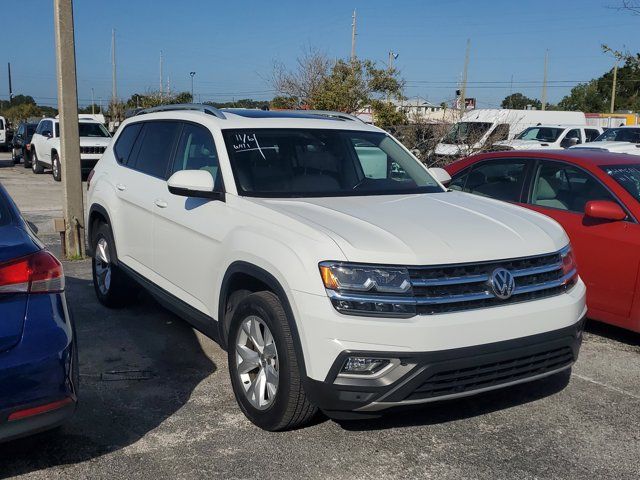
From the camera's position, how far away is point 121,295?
6320 millimetres

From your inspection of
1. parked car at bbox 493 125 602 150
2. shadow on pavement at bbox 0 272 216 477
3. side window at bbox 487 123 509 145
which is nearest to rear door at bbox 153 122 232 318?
shadow on pavement at bbox 0 272 216 477

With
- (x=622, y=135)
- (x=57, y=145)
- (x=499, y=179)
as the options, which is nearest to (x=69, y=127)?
(x=499, y=179)

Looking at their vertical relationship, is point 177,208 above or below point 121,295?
above

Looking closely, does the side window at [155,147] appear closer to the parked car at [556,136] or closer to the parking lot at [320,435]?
the parking lot at [320,435]

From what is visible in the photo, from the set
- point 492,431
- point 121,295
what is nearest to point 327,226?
point 492,431

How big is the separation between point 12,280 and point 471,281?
7.15ft

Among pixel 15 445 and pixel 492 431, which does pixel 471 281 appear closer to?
pixel 492 431

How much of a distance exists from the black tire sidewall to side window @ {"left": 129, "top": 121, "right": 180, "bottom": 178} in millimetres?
1809

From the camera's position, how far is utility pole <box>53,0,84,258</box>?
7926 millimetres

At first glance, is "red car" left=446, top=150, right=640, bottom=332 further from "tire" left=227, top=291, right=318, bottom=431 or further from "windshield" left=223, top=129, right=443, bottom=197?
"tire" left=227, top=291, right=318, bottom=431

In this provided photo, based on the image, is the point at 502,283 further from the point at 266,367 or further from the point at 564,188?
the point at 564,188

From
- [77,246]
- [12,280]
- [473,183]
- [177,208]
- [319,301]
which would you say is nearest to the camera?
[12,280]

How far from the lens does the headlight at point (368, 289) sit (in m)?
3.33

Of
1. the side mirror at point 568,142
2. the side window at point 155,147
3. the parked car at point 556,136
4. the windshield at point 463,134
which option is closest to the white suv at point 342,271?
the side window at point 155,147
